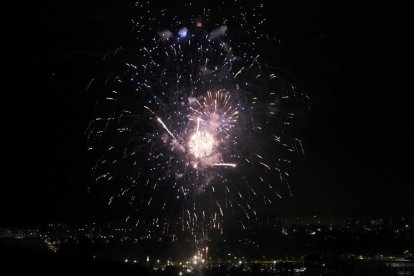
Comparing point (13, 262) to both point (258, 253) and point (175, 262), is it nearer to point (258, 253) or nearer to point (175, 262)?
point (175, 262)

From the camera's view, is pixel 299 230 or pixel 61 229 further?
pixel 299 230

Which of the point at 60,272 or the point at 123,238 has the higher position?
the point at 123,238

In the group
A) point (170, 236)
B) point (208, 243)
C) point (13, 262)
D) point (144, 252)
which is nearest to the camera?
point (13, 262)

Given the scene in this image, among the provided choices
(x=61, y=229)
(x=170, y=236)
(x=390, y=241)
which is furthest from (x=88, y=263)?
(x=390, y=241)

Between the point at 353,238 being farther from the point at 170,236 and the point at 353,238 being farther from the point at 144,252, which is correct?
the point at 144,252

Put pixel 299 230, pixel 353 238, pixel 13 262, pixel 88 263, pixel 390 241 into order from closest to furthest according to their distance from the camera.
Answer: pixel 13 262, pixel 88 263, pixel 390 241, pixel 353 238, pixel 299 230

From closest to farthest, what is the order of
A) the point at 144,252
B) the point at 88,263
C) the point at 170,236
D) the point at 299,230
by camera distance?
the point at 88,263 → the point at 144,252 → the point at 170,236 → the point at 299,230

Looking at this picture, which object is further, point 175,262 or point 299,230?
point 299,230

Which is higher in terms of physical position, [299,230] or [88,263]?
[299,230]

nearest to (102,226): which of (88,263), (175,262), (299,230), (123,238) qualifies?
(123,238)
